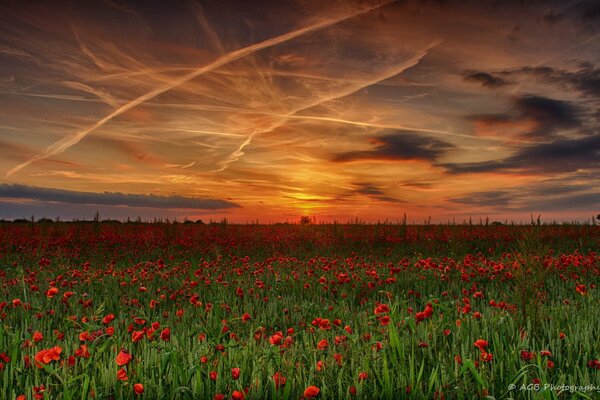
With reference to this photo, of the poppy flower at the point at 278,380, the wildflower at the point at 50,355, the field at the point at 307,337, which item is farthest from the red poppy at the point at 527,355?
the wildflower at the point at 50,355

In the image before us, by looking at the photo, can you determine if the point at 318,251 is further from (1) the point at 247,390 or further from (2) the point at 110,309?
(1) the point at 247,390

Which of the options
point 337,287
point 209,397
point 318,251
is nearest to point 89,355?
point 209,397

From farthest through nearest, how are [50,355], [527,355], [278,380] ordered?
[527,355], [50,355], [278,380]

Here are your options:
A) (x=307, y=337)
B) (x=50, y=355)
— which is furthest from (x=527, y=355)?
(x=50, y=355)

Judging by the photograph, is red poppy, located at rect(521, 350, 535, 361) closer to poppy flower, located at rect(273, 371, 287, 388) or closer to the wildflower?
poppy flower, located at rect(273, 371, 287, 388)

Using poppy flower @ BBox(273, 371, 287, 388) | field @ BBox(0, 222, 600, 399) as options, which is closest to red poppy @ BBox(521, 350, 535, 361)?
field @ BBox(0, 222, 600, 399)

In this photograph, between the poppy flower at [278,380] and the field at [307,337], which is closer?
the poppy flower at [278,380]

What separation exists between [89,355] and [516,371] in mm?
3556

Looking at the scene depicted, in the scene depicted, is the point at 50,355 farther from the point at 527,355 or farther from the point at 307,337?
the point at 527,355

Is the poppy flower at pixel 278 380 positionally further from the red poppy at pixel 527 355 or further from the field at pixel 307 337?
the red poppy at pixel 527 355

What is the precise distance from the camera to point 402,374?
3.74 meters

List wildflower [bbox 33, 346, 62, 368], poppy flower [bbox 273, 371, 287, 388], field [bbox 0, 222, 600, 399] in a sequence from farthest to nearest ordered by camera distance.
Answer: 1. field [bbox 0, 222, 600, 399]
2. wildflower [bbox 33, 346, 62, 368]
3. poppy flower [bbox 273, 371, 287, 388]

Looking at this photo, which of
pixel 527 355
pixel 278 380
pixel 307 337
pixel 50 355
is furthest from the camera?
pixel 307 337

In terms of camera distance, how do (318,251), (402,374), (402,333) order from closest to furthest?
(402,374) → (402,333) → (318,251)
